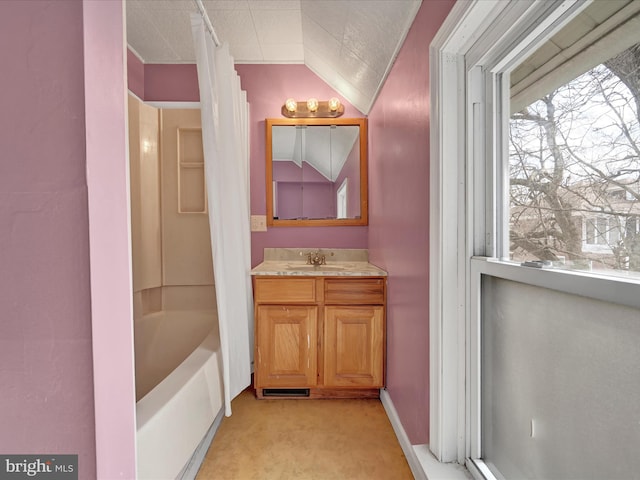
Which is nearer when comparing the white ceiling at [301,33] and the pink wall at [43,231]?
the pink wall at [43,231]

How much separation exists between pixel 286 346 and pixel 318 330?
0.73 ft

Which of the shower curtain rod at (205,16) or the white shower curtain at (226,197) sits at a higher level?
the shower curtain rod at (205,16)

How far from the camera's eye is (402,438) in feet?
4.83

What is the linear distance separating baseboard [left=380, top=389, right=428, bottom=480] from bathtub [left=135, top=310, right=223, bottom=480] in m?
0.88

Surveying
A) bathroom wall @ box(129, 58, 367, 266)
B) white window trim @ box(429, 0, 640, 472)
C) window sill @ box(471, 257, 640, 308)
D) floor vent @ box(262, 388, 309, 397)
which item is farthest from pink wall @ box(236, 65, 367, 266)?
window sill @ box(471, 257, 640, 308)

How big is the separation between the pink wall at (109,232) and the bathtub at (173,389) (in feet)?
1.01

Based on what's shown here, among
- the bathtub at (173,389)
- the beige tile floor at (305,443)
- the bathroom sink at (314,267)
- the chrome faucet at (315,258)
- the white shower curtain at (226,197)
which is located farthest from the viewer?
the chrome faucet at (315,258)

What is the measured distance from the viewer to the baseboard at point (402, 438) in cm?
122

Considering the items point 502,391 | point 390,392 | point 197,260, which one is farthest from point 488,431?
point 197,260

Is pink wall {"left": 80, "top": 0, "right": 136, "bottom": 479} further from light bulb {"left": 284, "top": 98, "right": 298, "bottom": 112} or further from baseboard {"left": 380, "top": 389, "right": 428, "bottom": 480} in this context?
light bulb {"left": 284, "top": 98, "right": 298, "bottom": 112}

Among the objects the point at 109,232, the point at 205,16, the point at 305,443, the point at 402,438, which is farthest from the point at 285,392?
the point at 205,16

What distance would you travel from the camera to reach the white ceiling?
4.79 ft

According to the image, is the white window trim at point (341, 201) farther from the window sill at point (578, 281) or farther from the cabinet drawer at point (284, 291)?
the window sill at point (578, 281)

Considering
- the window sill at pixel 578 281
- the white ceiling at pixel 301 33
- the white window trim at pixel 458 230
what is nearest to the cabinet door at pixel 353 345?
the white window trim at pixel 458 230
